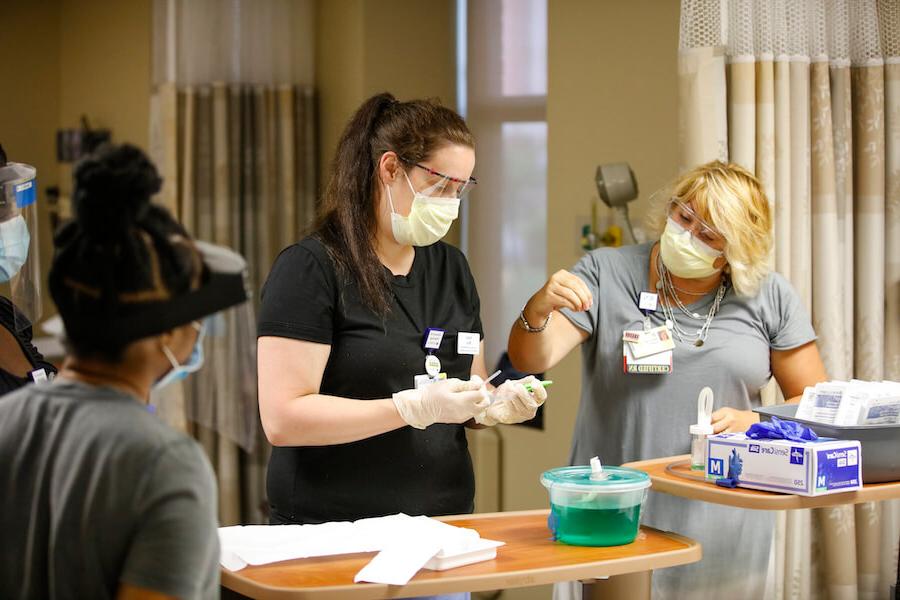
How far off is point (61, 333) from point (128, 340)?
0.33 feet

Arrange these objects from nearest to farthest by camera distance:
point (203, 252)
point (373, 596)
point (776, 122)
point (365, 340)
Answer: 1. point (203, 252)
2. point (373, 596)
3. point (365, 340)
4. point (776, 122)

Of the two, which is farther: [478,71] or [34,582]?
[478,71]

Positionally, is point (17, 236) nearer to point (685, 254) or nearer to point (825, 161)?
point (685, 254)

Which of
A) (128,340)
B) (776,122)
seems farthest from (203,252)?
(776,122)

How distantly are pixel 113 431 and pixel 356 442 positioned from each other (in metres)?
0.97

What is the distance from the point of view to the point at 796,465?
6.42ft

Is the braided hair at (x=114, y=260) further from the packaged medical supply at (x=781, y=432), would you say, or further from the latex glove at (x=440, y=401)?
the packaged medical supply at (x=781, y=432)

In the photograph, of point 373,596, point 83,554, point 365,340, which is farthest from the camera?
point 365,340

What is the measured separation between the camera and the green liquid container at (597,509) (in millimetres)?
1859

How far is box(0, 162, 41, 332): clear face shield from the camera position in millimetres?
2250

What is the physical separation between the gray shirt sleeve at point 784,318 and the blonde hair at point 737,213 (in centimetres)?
5

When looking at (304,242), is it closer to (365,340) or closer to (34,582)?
(365,340)

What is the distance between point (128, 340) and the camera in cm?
123

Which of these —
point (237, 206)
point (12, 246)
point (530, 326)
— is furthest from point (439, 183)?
point (237, 206)
